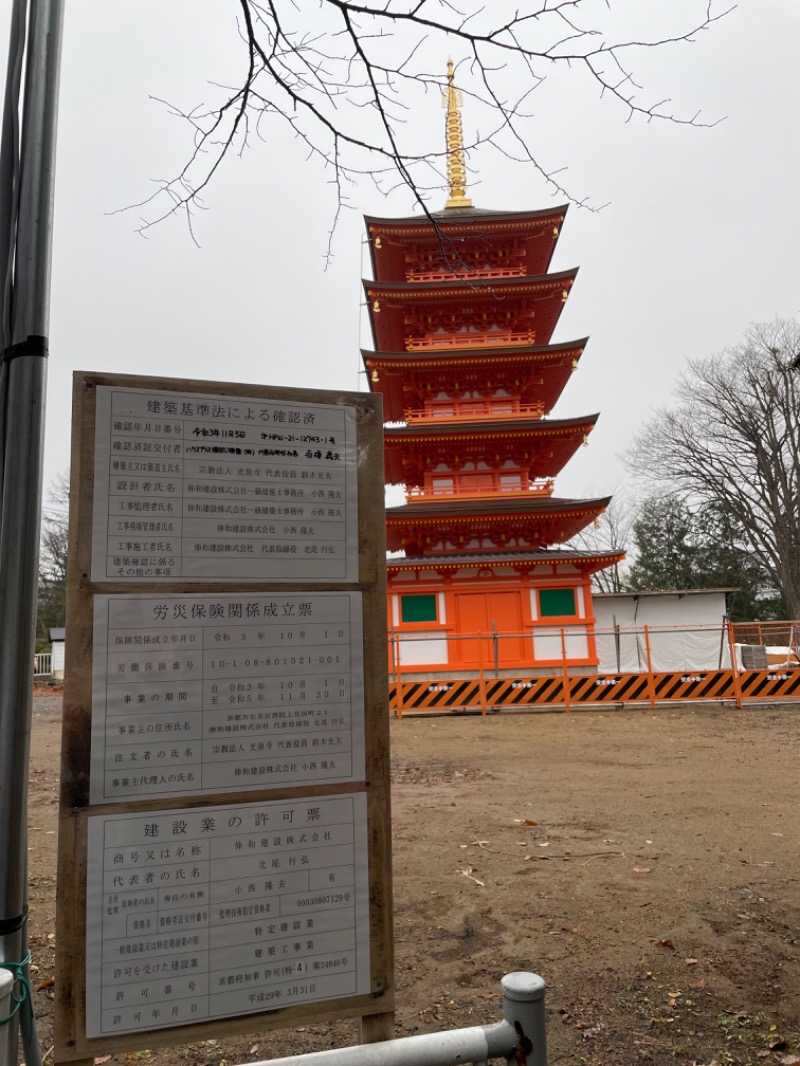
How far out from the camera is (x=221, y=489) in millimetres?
1891

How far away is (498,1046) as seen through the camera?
1.47m

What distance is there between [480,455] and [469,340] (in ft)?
10.4

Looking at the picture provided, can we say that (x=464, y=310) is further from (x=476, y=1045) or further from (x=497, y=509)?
(x=476, y=1045)

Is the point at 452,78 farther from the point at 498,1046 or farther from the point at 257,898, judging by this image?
the point at 498,1046

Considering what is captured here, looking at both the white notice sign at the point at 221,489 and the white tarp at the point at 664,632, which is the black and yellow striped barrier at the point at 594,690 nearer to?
the white tarp at the point at 664,632

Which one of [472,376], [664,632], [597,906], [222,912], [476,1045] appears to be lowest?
[597,906]


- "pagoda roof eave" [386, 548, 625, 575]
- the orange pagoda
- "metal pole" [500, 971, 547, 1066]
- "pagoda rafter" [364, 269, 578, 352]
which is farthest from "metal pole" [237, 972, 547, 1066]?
"pagoda rafter" [364, 269, 578, 352]

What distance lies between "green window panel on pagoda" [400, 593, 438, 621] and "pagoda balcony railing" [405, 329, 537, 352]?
6.44 metres

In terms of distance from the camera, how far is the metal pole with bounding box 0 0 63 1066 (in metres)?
1.61

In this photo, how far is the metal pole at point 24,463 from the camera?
5.29 ft

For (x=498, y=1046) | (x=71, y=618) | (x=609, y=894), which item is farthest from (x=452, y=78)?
(x=609, y=894)

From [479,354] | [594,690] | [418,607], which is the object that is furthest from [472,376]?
[594,690]

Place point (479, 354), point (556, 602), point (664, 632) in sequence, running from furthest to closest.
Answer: point (664, 632), point (479, 354), point (556, 602)

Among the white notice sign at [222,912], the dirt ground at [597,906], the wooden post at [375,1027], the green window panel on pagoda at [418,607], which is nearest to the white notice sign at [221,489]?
the white notice sign at [222,912]
